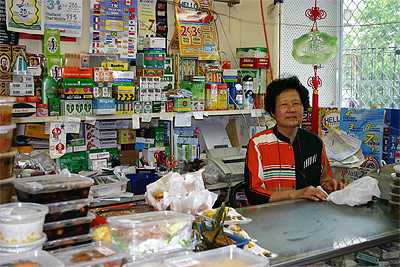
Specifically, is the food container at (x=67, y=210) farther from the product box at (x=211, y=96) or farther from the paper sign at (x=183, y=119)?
the product box at (x=211, y=96)

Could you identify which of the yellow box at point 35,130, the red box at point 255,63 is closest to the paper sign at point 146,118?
the yellow box at point 35,130

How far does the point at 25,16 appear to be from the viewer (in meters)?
3.94

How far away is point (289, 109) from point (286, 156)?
343 millimetres

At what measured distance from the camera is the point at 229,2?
5.27 m

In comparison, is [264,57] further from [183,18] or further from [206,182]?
[206,182]

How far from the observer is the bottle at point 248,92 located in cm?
490

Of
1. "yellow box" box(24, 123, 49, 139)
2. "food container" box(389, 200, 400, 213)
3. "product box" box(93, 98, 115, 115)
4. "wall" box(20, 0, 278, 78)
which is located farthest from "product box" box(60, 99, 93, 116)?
"food container" box(389, 200, 400, 213)

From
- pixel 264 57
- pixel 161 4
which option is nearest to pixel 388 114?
pixel 264 57

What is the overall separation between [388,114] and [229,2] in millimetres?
2225

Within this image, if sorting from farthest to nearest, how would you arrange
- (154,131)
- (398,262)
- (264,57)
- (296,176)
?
(264,57)
(154,131)
(296,176)
(398,262)

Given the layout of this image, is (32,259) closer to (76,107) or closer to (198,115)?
(76,107)

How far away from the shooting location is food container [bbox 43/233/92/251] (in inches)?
66.9

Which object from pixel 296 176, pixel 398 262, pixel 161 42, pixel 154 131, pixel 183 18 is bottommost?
pixel 398 262

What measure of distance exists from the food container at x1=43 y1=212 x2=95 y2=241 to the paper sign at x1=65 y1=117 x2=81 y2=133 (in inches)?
83.3
